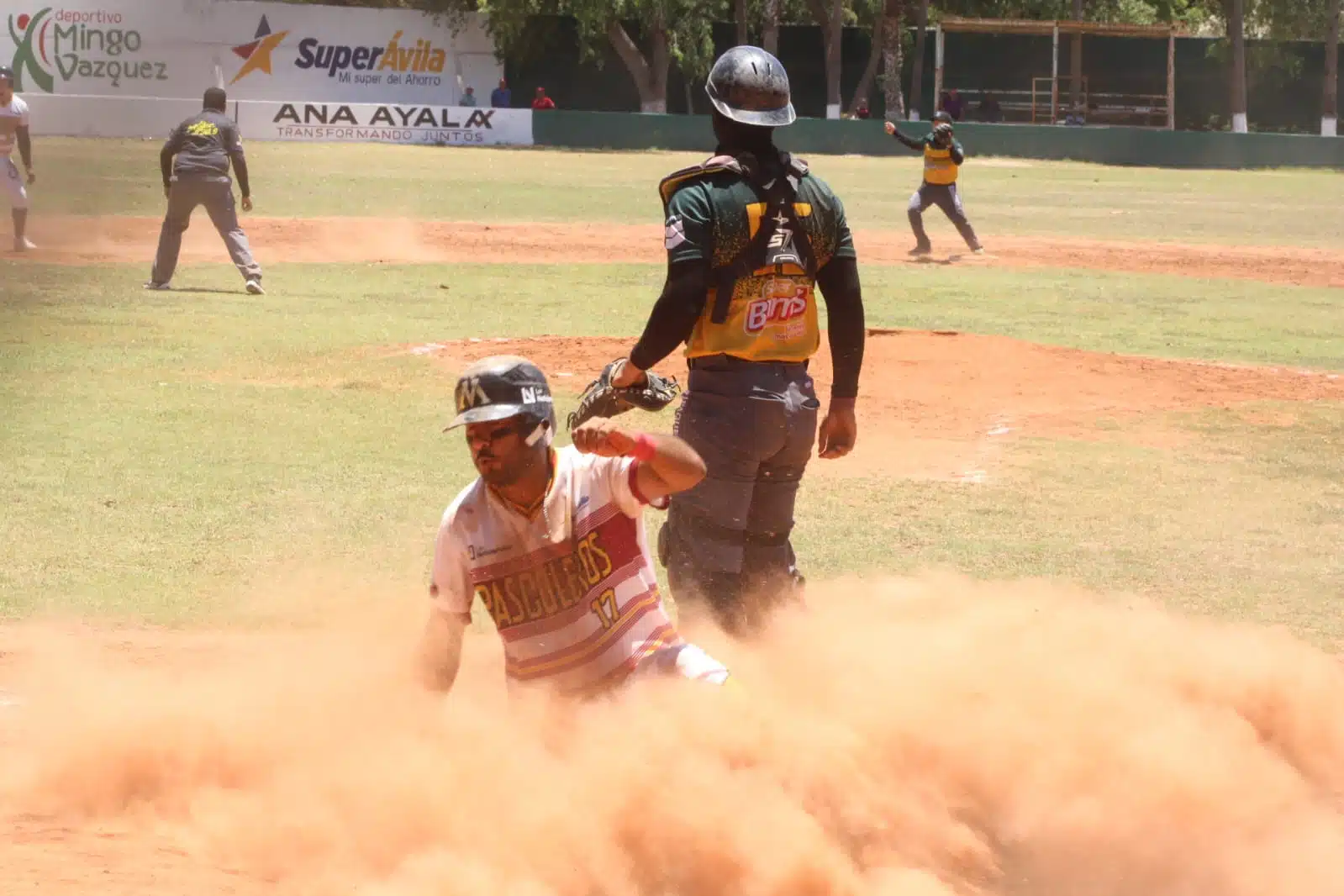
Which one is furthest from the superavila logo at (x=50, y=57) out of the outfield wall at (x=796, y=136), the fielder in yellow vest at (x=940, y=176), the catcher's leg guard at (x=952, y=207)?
the outfield wall at (x=796, y=136)

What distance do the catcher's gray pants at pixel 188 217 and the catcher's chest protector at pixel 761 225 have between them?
1338 cm

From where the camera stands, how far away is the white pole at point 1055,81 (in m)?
57.8

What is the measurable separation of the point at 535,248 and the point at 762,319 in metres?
18.8

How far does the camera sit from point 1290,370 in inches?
586

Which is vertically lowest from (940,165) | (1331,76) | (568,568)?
(568,568)

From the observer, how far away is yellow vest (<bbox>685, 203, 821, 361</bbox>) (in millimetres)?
5812

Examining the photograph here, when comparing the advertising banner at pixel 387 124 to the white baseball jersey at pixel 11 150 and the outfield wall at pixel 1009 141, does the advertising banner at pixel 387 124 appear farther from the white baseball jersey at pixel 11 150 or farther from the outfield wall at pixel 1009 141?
the white baseball jersey at pixel 11 150

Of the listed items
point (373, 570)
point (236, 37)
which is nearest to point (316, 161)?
point (236, 37)

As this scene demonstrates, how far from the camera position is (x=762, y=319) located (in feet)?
19.2

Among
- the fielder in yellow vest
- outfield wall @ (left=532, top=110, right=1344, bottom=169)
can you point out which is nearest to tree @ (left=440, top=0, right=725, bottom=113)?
outfield wall @ (left=532, top=110, right=1344, bottom=169)

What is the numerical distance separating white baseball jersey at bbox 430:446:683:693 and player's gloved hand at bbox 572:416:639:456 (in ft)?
0.63

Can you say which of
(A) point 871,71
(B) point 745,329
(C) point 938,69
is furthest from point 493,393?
(A) point 871,71

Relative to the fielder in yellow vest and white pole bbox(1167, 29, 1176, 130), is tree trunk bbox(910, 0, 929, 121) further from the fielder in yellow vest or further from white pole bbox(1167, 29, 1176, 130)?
the fielder in yellow vest

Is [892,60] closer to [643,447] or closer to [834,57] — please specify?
[834,57]
